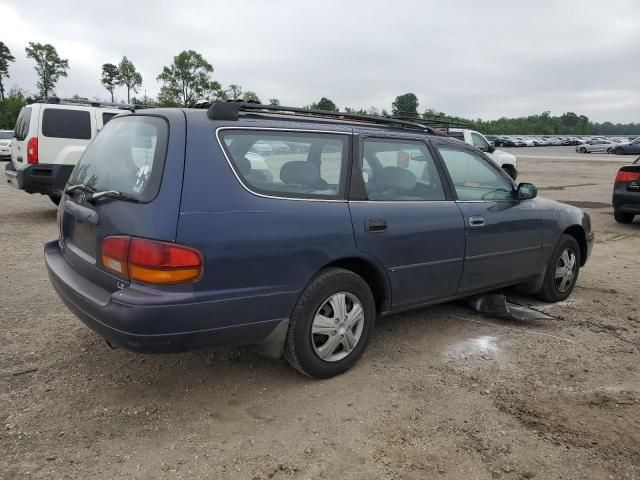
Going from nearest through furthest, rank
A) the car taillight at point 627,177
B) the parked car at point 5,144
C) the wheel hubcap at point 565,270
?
the wheel hubcap at point 565,270, the car taillight at point 627,177, the parked car at point 5,144

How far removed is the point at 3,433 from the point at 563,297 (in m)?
4.70

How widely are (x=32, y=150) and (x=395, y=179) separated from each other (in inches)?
305

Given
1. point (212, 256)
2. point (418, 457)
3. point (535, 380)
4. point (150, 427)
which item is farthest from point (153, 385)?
point (535, 380)

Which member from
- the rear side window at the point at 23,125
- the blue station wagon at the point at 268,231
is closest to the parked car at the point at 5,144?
the rear side window at the point at 23,125

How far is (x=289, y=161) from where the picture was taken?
333 cm

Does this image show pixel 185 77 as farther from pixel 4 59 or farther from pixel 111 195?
pixel 111 195

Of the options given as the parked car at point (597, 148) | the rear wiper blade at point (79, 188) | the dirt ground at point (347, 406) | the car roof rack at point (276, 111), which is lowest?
the dirt ground at point (347, 406)

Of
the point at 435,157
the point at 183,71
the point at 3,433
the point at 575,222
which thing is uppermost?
the point at 183,71

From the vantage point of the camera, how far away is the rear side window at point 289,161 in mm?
3059

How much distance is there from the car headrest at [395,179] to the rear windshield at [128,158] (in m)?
1.49

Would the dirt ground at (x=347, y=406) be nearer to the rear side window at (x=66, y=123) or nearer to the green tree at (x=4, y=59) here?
the rear side window at (x=66, y=123)

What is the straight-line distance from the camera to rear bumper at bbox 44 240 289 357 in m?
2.70

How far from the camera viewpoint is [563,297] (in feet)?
17.0

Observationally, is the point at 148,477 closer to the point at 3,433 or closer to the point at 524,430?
the point at 3,433
